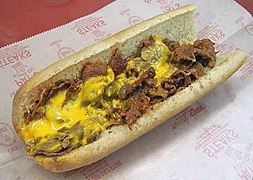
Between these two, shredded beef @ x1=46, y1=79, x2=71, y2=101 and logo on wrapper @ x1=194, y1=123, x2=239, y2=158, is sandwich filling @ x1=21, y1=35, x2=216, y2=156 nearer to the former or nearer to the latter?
shredded beef @ x1=46, y1=79, x2=71, y2=101

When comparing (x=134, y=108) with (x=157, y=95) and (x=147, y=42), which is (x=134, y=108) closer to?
(x=157, y=95)

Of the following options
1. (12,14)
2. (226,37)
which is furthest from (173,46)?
(12,14)

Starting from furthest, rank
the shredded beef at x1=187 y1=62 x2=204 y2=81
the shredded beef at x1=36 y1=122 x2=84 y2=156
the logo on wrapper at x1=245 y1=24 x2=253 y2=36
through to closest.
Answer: the logo on wrapper at x1=245 y1=24 x2=253 y2=36 → the shredded beef at x1=187 y1=62 x2=204 y2=81 → the shredded beef at x1=36 y1=122 x2=84 y2=156

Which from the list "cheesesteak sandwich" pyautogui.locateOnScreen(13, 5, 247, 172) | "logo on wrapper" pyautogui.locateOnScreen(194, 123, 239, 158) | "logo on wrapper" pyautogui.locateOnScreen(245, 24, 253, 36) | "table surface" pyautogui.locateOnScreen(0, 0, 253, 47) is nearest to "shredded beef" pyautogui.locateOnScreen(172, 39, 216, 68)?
"cheesesteak sandwich" pyautogui.locateOnScreen(13, 5, 247, 172)

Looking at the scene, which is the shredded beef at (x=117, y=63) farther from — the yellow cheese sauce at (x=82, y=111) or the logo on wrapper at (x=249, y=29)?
the logo on wrapper at (x=249, y=29)

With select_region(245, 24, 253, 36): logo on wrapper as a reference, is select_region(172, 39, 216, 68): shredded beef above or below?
above

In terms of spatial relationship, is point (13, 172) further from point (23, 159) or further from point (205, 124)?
point (205, 124)

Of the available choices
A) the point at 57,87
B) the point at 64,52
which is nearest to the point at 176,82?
the point at 57,87
